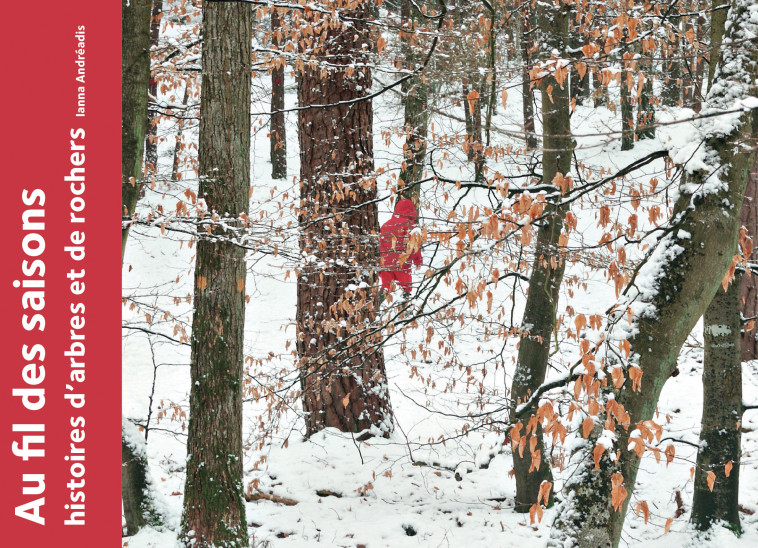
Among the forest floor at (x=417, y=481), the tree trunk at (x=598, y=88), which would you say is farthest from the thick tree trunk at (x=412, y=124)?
the tree trunk at (x=598, y=88)

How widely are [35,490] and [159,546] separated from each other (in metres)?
2.23

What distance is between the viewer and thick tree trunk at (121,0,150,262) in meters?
5.15


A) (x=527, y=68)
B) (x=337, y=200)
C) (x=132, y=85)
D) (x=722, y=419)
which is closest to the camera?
(x=527, y=68)

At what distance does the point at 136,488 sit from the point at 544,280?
4.54 m

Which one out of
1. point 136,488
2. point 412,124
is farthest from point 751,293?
point 136,488

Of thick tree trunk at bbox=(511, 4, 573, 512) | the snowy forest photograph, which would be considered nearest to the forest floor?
the snowy forest photograph

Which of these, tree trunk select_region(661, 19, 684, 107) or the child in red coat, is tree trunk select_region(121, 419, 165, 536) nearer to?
the child in red coat

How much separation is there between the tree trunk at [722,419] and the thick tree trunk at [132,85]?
5.15 metres

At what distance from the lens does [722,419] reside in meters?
6.14

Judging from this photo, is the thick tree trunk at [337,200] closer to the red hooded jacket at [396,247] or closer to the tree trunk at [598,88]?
the red hooded jacket at [396,247]

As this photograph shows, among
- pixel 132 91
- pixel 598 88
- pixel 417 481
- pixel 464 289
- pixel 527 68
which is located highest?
pixel 598 88

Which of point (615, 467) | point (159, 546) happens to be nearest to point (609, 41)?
point (615, 467)

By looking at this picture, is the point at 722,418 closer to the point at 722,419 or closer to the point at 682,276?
the point at 722,419

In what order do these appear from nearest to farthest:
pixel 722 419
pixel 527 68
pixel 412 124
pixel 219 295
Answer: pixel 527 68 < pixel 219 295 < pixel 722 419 < pixel 412 124
